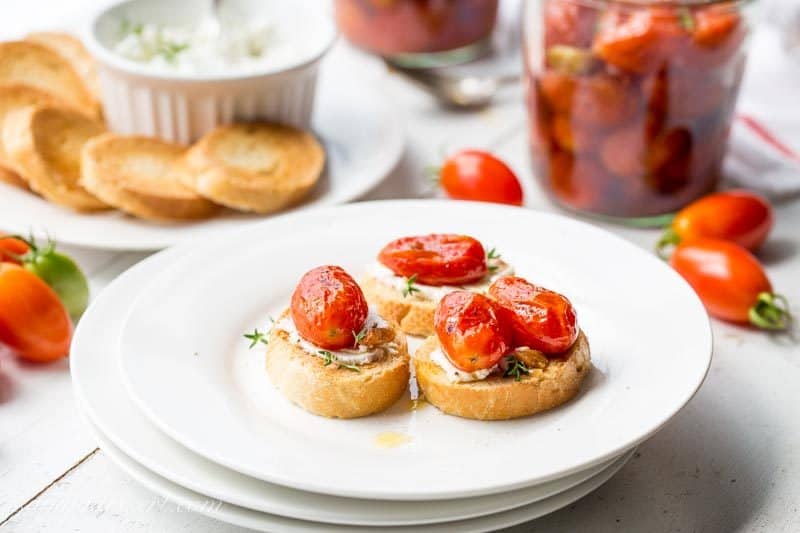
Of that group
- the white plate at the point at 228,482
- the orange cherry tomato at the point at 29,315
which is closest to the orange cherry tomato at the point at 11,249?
the orange cherry tomato at the point at 29,315

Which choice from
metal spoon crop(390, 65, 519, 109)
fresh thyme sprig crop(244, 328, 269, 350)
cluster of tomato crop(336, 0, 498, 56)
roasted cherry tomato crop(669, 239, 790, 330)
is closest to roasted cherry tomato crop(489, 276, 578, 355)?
fresh thyme sprig crop(244, 328, 269, 350)

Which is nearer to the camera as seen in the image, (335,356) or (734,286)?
(335,356)

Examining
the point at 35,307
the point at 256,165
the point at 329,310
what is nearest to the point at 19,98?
the point at 256,165

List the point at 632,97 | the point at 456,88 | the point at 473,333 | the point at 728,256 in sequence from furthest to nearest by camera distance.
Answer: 1. the point at 456,88
2. the point at 632,97
3. the point at 728,256
4. the point at 473,333

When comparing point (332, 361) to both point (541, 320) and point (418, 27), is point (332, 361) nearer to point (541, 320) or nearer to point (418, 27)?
point (541, 320)

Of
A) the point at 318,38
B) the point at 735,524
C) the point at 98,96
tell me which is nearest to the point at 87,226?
the point at 98,96

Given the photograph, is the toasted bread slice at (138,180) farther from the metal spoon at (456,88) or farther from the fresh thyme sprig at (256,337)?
the metal spoon at (456,88)
